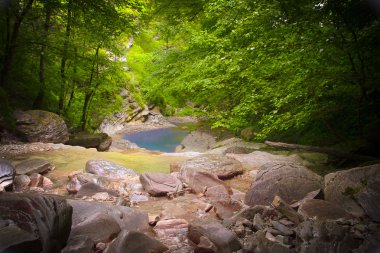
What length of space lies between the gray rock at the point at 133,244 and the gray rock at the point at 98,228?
35cm

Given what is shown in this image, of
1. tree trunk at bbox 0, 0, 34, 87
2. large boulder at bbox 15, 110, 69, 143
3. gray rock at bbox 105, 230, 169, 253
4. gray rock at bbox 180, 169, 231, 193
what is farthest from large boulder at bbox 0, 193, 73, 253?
large boulder at bbox 15, 110, 69, 143

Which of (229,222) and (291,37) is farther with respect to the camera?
(291,37)

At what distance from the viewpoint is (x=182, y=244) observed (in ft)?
12.7

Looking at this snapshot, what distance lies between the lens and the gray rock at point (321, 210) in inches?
152

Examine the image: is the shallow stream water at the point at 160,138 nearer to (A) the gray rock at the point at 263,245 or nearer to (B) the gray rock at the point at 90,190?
(B) the gray rock at the point at 90,190

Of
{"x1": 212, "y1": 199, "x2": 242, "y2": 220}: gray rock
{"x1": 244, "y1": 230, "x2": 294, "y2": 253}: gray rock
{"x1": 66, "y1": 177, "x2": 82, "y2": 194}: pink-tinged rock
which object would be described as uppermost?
{"x1": 244, "y1": 230, "x2": 294, "y2": 253}: gray rock

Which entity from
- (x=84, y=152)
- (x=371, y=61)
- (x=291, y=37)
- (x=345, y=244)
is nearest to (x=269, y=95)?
(x=291, y=37)

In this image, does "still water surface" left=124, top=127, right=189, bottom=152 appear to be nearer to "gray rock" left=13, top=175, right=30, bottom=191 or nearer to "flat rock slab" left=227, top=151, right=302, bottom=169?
"flat rock slab" left=227, top=151, right=302, bottom=169

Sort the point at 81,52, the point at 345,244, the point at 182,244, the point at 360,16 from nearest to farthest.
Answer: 1. the point at 345,244
2. the point at 182,244
3. the point at 360,16
4. the point at 81,52

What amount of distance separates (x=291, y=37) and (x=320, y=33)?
734 mm

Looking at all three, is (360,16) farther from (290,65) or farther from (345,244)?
(345,244)

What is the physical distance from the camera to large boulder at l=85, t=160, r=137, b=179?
6875 mm

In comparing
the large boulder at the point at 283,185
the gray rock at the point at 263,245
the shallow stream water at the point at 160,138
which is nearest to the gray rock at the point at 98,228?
the gray rock at the point at 263,245

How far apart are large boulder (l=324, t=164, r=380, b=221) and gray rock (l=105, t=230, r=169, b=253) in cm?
287
